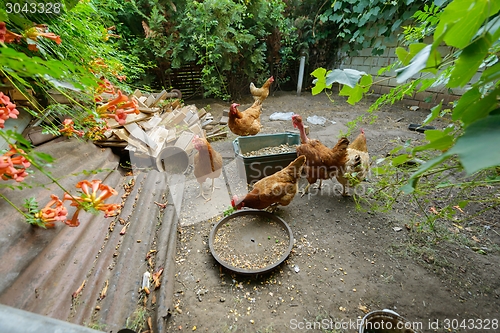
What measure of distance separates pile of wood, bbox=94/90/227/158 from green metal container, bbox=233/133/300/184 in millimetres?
762

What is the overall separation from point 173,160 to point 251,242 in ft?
5.54

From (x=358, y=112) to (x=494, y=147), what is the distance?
5.31m

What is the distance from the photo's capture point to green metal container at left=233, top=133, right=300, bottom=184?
240cm

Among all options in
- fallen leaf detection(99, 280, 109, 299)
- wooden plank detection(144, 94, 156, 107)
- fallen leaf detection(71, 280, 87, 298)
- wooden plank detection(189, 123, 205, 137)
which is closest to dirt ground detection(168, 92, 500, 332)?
fallen leaf detection(99, 280, 109, 299)

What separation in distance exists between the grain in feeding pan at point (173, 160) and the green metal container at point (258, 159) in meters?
0.79

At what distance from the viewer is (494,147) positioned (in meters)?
0.23

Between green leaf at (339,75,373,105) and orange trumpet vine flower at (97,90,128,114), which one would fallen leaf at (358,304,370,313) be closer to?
green leaf at (339,75,373,105)

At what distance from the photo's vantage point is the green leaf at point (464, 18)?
0.30 meters

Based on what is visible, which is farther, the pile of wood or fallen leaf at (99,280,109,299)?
the pile of wood

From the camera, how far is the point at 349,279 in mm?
1516

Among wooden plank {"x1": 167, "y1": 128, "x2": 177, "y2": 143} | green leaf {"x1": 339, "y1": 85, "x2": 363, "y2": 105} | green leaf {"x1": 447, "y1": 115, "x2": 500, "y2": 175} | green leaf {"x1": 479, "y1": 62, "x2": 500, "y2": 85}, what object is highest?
green leaf {"x1": 479, "y1": 62, "x2": 500, "y2": 85}

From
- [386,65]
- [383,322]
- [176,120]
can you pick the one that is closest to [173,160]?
[176,120]

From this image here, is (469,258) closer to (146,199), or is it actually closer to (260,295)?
(260,295)

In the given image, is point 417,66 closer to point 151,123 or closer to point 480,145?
point 480,145
